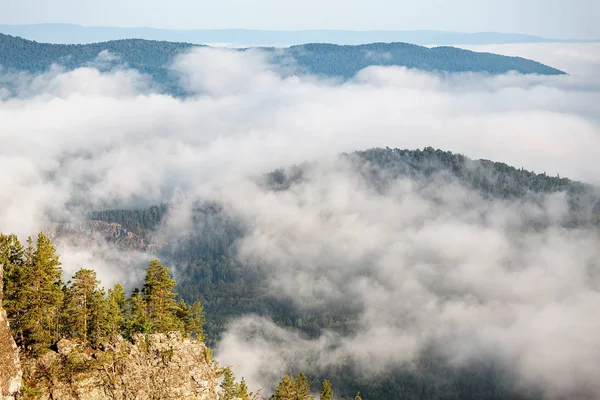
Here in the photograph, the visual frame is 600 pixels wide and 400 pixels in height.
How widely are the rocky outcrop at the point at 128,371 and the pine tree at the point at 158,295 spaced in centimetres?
200

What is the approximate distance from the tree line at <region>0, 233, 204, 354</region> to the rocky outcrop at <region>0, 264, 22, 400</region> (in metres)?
5.71

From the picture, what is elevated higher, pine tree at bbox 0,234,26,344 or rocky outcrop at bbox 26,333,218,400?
pine tree at bbox 0,234,26,344

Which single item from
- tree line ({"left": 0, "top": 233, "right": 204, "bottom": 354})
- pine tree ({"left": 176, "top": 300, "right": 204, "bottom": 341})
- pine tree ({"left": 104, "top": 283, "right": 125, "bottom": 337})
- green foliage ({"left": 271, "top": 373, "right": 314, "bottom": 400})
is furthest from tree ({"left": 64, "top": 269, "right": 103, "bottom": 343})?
green foliage ({"left": 271, "top": 373, "right": 314, "bottom": 400})

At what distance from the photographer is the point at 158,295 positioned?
71.3 m

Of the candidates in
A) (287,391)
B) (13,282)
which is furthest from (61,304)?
(287,391)

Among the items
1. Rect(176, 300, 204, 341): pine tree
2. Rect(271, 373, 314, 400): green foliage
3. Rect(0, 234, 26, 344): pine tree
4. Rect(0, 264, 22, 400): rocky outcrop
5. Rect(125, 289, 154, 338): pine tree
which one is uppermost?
Rect(0, 234, 26, 344): pine tree

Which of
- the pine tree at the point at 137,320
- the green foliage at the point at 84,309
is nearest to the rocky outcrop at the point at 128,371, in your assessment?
the pine tree at the point at 137,320

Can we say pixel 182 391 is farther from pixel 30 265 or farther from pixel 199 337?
pixel 30 265

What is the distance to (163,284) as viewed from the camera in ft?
234

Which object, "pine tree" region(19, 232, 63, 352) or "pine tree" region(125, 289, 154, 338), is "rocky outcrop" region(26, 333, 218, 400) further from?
"pine tree" region(19, 232, 63, 352)

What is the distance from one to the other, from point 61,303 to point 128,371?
35.6ft

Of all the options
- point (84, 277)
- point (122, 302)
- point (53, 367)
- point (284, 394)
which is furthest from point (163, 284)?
point (284, 394)

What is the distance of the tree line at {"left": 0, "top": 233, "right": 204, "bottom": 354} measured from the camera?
5781cm

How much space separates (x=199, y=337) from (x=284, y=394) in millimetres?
20862
